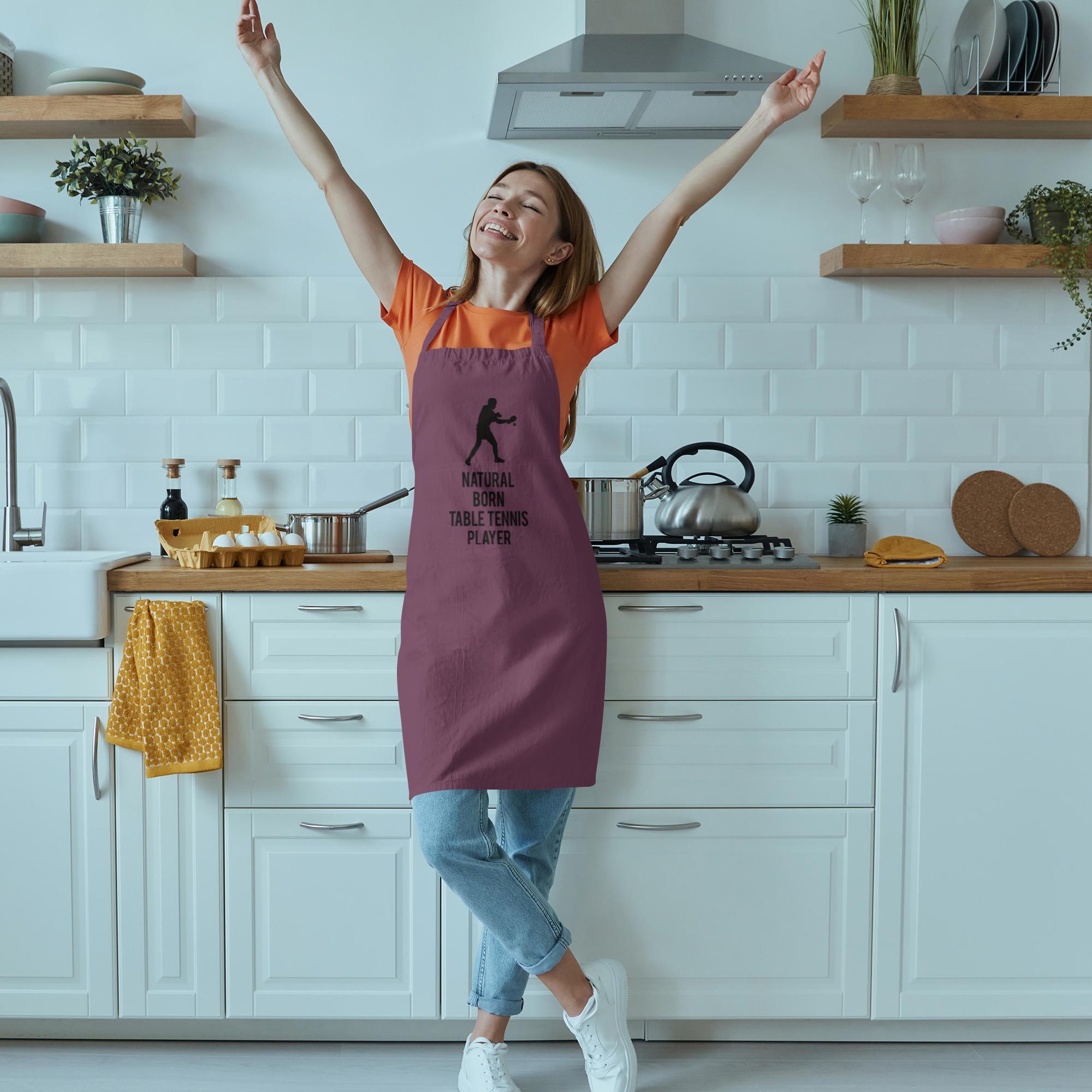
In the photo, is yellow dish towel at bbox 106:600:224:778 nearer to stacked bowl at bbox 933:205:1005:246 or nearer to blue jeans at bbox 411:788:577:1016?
blue jeans at bbox 411:788:577:1016

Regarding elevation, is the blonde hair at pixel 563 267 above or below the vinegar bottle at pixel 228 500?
above

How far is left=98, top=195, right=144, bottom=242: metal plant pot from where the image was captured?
7.78 feet

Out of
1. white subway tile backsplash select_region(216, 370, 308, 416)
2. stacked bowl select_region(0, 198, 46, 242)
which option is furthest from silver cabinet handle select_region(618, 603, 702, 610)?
stacked bowl select_region(0, 198, 46, 242)

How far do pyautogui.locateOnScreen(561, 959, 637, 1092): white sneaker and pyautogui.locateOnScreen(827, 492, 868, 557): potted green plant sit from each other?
109 cm

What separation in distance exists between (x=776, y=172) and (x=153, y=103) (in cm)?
143

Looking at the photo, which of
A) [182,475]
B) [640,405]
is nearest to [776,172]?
[640,405]

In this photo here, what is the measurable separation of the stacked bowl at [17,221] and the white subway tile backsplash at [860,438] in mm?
1869

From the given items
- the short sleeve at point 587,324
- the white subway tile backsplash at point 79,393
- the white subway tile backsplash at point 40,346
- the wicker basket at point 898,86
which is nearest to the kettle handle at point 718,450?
the short sleeve at point 587,324

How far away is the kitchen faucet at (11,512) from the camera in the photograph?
91.7 inches

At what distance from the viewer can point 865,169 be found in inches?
94.1

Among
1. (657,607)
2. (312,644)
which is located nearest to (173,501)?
(312,644)

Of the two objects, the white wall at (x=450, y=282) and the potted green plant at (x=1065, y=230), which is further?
the white wall at (x=450, y=282)

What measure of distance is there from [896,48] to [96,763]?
2.28 m

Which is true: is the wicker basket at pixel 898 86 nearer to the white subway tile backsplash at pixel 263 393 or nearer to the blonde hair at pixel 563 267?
the blonde hair at pixel 563 267
